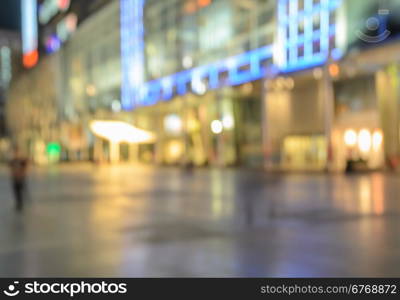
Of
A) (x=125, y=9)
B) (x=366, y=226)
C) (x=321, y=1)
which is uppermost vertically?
(x=125, y=9)

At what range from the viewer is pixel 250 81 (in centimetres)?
4306

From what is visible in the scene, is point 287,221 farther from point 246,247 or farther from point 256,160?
A: point 256,160

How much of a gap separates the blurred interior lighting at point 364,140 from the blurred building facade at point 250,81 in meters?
0.08

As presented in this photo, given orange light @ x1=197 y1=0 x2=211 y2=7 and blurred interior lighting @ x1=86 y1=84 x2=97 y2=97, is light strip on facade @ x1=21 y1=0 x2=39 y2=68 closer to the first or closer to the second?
blurred interior lighting @ x1=86 y1=84 x2=97 y2=97

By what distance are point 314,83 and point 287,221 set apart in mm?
35018

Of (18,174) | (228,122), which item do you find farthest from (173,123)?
(18,174)

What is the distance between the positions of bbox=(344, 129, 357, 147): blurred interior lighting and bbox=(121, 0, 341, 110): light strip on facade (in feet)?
19.0

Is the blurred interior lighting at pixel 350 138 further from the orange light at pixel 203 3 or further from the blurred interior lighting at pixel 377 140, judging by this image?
the orange light at pixel 203 3

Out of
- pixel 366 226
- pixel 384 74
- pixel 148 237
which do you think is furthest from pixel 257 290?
pixel 384 74

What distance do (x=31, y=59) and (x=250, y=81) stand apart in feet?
304

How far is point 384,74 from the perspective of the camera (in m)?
Result: 34.8

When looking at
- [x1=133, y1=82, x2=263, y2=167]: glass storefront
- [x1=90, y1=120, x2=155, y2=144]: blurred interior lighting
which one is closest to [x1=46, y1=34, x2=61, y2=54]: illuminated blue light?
[x1=90, y1=120, x2=155, y2=144]: blurred interior lighting

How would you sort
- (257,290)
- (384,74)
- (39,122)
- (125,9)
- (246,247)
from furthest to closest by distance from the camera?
(39,122), (125,9), (384,74), (246,247), (257,290)

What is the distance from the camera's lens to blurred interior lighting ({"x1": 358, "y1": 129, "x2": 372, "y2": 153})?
3688 cm
